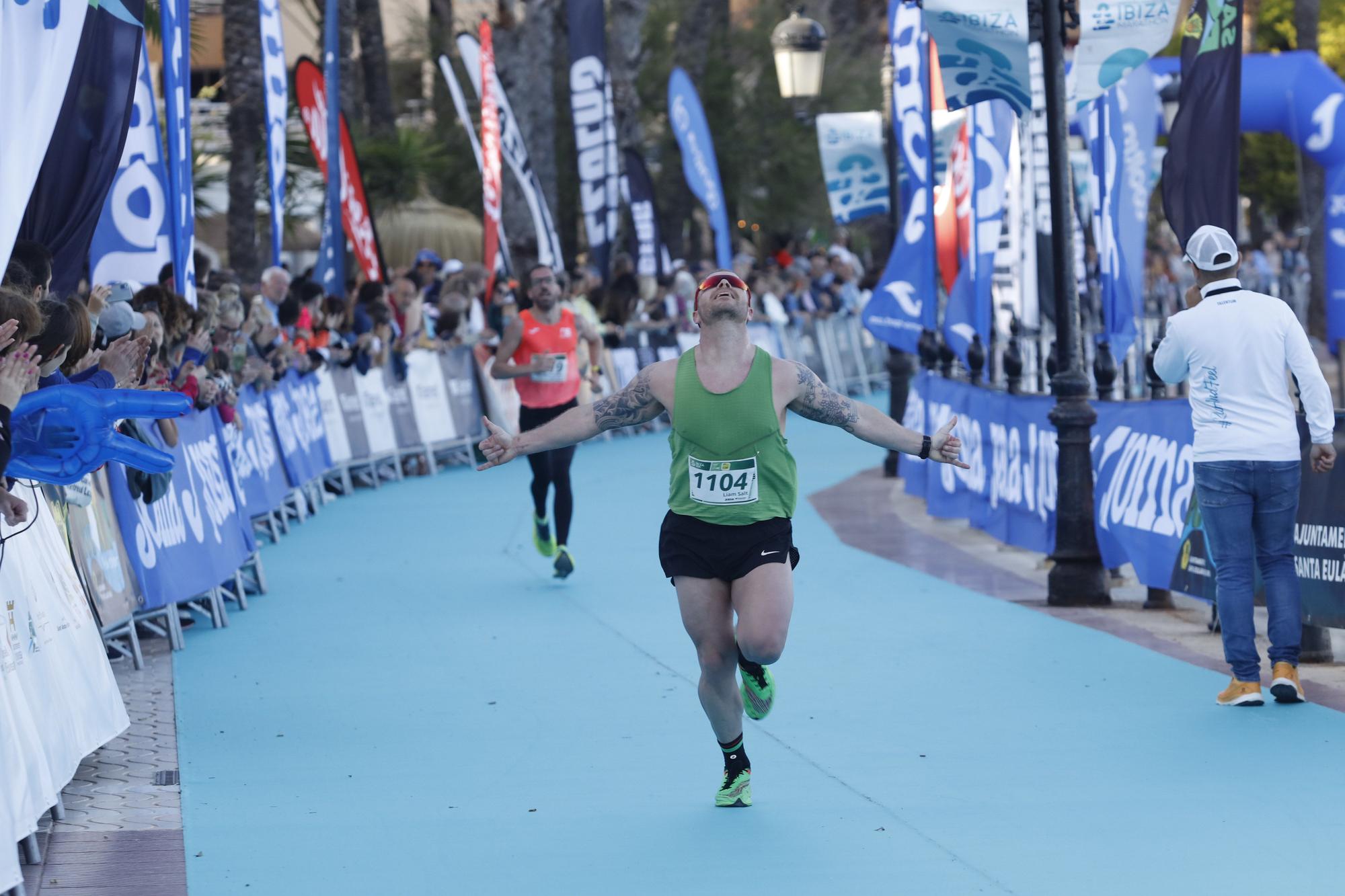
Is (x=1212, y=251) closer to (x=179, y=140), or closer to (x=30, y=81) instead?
(x=30, y=81)

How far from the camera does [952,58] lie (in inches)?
470

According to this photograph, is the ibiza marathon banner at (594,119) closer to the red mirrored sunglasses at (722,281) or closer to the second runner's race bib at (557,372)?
the second runner's race bib at (557,372)

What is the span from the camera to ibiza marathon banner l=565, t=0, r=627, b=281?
23.8 metres

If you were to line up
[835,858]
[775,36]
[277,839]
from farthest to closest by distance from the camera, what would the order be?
[775,36]
[277,839]
[835,858]

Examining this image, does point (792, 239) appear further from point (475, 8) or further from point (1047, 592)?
point (1047, 592)

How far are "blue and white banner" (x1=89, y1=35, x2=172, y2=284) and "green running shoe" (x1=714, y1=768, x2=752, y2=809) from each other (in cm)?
654

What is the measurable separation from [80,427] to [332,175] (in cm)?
1285

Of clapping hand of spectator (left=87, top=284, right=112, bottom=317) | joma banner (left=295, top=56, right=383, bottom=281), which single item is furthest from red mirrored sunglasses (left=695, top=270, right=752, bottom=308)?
joma banner (left=295, top=56, right=383, bottom=281)

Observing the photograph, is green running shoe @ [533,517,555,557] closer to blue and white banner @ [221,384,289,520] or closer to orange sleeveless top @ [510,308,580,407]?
orange sleeveless top @ [510,308,580,407]

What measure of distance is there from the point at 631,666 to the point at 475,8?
142ft

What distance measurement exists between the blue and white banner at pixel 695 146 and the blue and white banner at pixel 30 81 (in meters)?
18.5

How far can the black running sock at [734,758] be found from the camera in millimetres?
6863

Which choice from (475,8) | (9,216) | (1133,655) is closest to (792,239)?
(475,8)

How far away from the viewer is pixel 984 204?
1558cm
